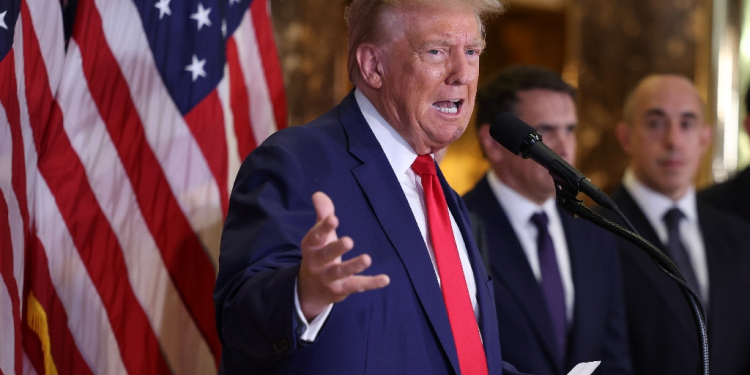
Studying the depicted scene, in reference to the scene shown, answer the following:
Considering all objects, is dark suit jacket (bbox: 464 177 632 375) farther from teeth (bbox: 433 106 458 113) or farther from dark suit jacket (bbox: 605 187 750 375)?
teeth (bbox: 433 106 458 113)

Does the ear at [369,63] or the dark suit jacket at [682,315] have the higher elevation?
the ear at [369,63]

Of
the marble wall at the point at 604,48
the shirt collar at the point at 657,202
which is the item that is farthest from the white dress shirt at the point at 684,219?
the marble wall at the point at 604,48

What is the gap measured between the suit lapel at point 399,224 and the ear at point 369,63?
0.51 feet

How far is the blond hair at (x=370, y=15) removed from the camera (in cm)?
187

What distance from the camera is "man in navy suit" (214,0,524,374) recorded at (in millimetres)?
1379

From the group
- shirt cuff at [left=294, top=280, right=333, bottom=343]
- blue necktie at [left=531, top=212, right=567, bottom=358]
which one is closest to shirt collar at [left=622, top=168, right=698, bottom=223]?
blue necktie at [left=531, top=212, right=567, bottom=358]

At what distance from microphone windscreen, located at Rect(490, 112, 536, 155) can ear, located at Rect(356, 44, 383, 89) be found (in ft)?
1.03

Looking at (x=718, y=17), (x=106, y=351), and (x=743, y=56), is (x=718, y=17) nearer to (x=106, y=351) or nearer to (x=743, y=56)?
(x=743, y=56)

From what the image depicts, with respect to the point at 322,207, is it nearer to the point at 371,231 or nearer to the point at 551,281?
the point at 371,231

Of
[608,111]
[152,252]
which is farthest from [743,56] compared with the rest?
[152,252]

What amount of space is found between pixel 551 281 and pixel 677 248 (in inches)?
26.3

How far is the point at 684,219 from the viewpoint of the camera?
3.17 metres

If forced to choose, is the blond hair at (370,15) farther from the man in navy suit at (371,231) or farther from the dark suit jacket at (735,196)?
the dark suit jacket at (735,196)

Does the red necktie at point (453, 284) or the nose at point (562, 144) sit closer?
the red necktie at point (453, 284)
